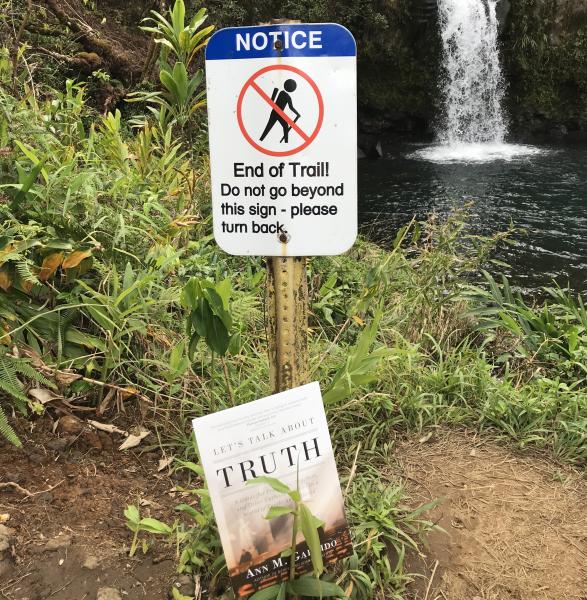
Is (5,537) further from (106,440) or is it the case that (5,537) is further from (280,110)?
(280,110)

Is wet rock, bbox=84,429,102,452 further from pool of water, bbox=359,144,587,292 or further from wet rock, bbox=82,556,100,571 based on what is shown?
pool of water, bbox=359,144,587,292

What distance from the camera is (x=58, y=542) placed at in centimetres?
172

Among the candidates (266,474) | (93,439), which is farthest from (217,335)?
(93,439)

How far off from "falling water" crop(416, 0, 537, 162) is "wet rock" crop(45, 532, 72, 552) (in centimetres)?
1056

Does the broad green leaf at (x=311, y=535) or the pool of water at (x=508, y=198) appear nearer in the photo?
the broad green leaf at (x=311, y=535)

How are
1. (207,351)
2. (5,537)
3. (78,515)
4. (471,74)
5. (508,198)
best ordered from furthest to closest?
(471,74) < (508,198) < (207,351) < (78,515) < (5,537)

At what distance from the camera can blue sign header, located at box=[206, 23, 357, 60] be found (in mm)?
1361

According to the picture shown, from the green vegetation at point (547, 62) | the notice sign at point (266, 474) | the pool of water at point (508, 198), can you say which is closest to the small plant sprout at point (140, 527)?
the notice sign at point (266, 474)

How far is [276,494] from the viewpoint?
1.49m

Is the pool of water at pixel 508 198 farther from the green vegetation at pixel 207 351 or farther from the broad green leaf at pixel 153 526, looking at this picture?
the broad green leaf at pixel 153 526

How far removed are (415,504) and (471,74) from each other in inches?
475

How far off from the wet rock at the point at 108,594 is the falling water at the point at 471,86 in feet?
35.0

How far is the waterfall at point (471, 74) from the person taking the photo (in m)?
11.6

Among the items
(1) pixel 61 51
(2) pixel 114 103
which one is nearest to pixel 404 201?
(2) pixel 114 103
